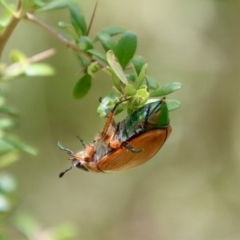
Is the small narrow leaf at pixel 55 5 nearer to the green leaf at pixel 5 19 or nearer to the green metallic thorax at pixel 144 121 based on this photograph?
the green leaf at pixel 5 19

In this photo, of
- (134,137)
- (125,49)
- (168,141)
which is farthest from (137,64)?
(168,141)

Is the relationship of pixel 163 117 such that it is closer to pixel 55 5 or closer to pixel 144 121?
pixel 144 121

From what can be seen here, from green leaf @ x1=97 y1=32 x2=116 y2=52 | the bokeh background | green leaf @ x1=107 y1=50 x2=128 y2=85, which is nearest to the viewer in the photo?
green leaf @ x1=107 y1=50 x2=128 y2=85

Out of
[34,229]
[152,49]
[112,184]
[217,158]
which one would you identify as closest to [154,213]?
[112,184]

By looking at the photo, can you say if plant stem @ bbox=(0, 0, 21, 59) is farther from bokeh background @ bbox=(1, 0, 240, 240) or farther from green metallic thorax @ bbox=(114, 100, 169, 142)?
bokeh background @ bbox=(1, 0, 240, 240)

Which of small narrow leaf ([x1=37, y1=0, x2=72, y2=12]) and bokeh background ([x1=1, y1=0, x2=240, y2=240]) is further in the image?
bokeh background ([x1=1, y1=0, x2=240, y2=240])

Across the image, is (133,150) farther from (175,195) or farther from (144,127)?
(175,195)

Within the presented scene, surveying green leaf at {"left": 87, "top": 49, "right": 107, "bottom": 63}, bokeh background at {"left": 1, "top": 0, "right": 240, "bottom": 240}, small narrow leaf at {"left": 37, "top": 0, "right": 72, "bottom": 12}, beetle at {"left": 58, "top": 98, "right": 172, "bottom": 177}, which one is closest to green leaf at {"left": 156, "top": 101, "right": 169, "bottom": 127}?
beetle at {"left": 58, "top": 98, "right": 172, "bottom": 177}
